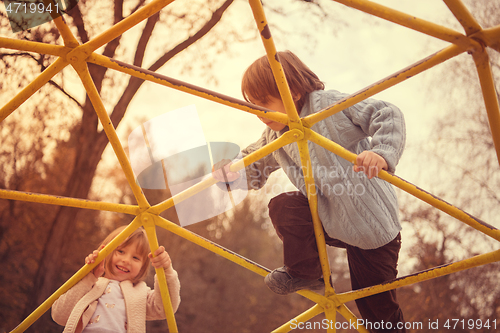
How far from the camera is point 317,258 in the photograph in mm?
796

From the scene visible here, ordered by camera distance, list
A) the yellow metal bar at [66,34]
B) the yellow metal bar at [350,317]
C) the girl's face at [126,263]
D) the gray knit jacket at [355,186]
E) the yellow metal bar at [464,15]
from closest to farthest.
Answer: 1. the yellow metal bar at [464,15]
2. the yellow metal bar at [66,34]
3. the gray knit jacket at [355,186]
4. the yellow metal bar at [350,317]
5. the girl's face at [126,263]

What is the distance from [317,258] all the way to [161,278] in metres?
0.37

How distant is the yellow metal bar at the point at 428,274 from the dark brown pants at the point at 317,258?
0.12 ft

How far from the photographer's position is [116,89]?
5.79 ft

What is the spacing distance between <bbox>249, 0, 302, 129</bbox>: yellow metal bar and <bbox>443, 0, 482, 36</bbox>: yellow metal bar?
253 millimetres

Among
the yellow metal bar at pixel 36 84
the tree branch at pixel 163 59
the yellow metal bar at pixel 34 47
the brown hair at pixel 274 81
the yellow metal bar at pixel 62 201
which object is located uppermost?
the tree branch at pixel 163 59

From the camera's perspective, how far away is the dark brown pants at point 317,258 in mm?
776

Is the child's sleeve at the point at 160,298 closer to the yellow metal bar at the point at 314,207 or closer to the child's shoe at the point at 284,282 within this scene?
the child's shoe at the point at 284,282

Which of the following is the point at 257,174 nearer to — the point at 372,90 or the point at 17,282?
the point at 372,90

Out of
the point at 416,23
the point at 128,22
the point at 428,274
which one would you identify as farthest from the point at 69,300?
the point at 416,23

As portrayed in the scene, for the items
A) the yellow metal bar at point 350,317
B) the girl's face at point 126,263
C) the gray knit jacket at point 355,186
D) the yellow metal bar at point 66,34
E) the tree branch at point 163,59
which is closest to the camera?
the yellow metal bar at point 66,34

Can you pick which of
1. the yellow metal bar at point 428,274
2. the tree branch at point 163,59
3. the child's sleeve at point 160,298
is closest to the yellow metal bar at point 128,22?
the child's sleeve at point 160,298

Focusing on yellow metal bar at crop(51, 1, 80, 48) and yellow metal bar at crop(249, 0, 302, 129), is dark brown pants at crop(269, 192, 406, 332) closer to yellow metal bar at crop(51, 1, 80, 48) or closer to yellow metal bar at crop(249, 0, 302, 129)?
yellow metal bar at crop(249, 0, 302, 129)

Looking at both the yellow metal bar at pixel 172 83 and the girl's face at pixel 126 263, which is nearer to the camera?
the yellow metal bar at pixel 172 83
